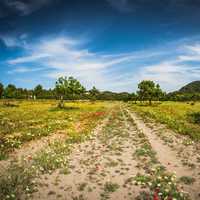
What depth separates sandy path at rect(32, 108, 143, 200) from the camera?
29.5 feet

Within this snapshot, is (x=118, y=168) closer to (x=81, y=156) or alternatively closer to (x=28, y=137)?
(x=81, y=156)

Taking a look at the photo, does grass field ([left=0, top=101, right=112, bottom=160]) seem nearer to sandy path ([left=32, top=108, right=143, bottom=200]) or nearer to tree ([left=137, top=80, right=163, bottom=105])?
sandy path ([left=32, top=108, right=143, bottom=200])

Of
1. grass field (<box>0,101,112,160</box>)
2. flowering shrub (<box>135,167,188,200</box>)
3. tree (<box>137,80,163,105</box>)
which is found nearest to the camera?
flowering shrub (<box>135,167,188,200</box>)

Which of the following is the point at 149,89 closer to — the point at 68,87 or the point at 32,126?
the point at 68,87

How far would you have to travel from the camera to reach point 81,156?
1460 cm

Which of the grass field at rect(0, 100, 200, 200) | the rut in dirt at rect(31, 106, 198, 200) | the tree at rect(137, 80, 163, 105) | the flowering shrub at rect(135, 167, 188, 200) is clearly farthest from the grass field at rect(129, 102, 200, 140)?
the tree at rect(137, 80, 163, 105)

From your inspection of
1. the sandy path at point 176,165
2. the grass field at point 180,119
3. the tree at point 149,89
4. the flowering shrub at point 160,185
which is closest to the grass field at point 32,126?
the flowering shrub at point 160,185

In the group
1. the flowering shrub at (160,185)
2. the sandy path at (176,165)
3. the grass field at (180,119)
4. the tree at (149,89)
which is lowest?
the sandy path at (176,165)

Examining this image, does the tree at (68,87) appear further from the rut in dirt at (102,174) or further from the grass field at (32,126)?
the rut in dirt at (102,174)

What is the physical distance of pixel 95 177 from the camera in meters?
10.7

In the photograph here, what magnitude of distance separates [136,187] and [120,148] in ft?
23.8

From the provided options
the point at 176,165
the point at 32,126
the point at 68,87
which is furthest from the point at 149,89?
the point at 176,165

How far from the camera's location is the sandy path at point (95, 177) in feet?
29.5

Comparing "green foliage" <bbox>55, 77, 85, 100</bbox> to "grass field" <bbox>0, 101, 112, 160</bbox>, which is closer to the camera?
"grass field" <bbox>0, 101, 112, 160</bbox>
